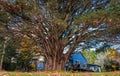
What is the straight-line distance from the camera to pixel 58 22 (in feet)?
52.6

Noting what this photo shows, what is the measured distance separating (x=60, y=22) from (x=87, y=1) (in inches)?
166

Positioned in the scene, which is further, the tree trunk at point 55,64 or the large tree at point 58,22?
the tree trunk at point 55,64

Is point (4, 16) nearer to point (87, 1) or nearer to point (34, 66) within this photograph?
point (87, 1)

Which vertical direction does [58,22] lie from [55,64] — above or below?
above

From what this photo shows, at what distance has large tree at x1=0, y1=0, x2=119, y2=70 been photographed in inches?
651

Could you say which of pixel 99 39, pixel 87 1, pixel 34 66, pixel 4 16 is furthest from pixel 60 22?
pixel 34 66

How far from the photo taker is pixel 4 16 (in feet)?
61.8

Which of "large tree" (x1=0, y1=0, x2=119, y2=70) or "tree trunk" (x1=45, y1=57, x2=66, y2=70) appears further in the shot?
"tree trunk" (x1=45, y1=57, x2=66, y2=70)

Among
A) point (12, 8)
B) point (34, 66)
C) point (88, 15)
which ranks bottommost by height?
point (34, 66)

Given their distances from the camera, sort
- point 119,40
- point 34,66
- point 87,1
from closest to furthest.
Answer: point 87,1 < point 119,40 < point 34,66

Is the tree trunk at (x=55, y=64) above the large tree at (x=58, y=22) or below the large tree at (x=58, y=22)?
below

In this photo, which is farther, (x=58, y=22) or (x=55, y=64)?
(x=55, y=64)

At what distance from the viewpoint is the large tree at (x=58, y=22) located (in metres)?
16.5

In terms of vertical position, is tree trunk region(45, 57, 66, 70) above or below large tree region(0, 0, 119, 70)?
below
